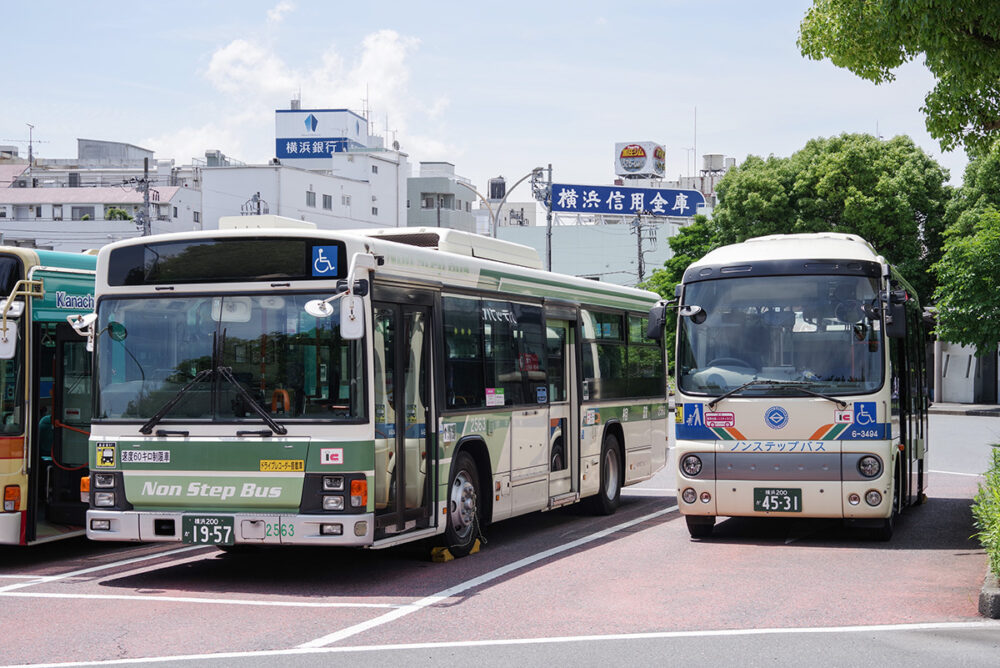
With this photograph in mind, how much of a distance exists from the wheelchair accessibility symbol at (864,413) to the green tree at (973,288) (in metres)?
31.0

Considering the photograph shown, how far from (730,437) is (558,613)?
14.7 ft

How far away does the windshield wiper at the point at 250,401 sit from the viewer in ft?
32.9

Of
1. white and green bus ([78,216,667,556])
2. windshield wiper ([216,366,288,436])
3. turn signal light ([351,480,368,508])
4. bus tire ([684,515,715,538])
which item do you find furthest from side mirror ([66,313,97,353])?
bus tire ([684,515,715,538])

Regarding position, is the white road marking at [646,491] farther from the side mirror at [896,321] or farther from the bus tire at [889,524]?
the side mirror at [896,321]

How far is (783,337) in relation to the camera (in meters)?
12.9

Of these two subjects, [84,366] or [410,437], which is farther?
[84,366]

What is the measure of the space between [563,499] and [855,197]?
127 ft

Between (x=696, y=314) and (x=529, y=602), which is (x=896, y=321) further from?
(x=529, y=602)

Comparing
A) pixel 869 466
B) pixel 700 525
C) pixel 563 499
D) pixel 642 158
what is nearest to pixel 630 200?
pixel 642 158

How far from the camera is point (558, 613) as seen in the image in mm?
9047

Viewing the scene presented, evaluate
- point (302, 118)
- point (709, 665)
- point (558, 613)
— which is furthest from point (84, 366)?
point (302, 118)

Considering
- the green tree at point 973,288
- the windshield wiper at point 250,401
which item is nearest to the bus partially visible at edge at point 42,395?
the windshield wiper at point 250,401

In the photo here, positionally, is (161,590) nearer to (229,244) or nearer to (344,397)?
(344,397)

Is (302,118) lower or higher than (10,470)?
higher
